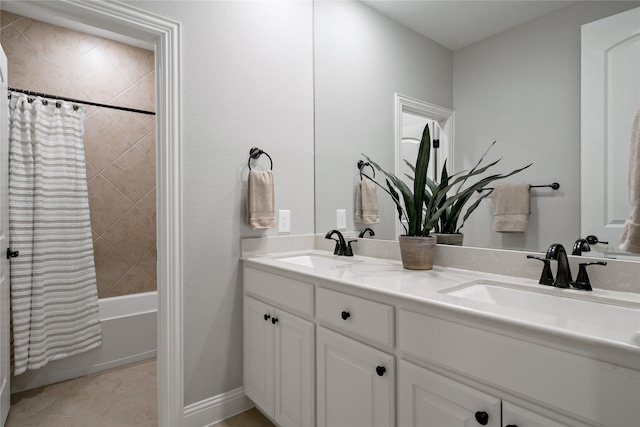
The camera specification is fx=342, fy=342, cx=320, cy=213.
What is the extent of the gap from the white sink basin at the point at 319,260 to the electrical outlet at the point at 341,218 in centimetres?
24

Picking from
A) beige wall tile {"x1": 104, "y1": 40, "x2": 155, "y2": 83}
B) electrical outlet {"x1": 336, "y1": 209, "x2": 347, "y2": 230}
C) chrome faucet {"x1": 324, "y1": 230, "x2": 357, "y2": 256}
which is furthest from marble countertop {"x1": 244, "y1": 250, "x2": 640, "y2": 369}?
beige wall tile {"x1": 104, "y1": 40, "x2": 155, "y2": 83}

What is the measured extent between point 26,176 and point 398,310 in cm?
242

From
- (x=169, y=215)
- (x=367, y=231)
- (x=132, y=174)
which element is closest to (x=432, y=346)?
(x=367, y=231)

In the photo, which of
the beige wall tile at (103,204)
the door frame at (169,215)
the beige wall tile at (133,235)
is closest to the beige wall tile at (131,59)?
the beige wall tile at (103,204)

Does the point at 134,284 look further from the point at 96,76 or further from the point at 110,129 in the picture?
the point at 96,76

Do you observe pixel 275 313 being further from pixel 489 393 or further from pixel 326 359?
pixel 489 393

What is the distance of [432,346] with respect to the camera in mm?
972

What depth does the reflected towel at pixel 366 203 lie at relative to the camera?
6.26 feet

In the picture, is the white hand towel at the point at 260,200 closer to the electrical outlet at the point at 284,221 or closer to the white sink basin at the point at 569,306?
the electrical outlet at the point at 284,221

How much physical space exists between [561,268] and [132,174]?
2895 mm

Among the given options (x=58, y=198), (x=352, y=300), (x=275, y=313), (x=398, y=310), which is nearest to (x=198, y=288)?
(x=275, y=313)

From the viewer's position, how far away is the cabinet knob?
0.86 meters

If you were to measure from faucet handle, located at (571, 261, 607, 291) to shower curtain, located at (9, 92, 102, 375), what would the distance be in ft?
9.10

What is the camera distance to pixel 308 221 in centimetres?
216
